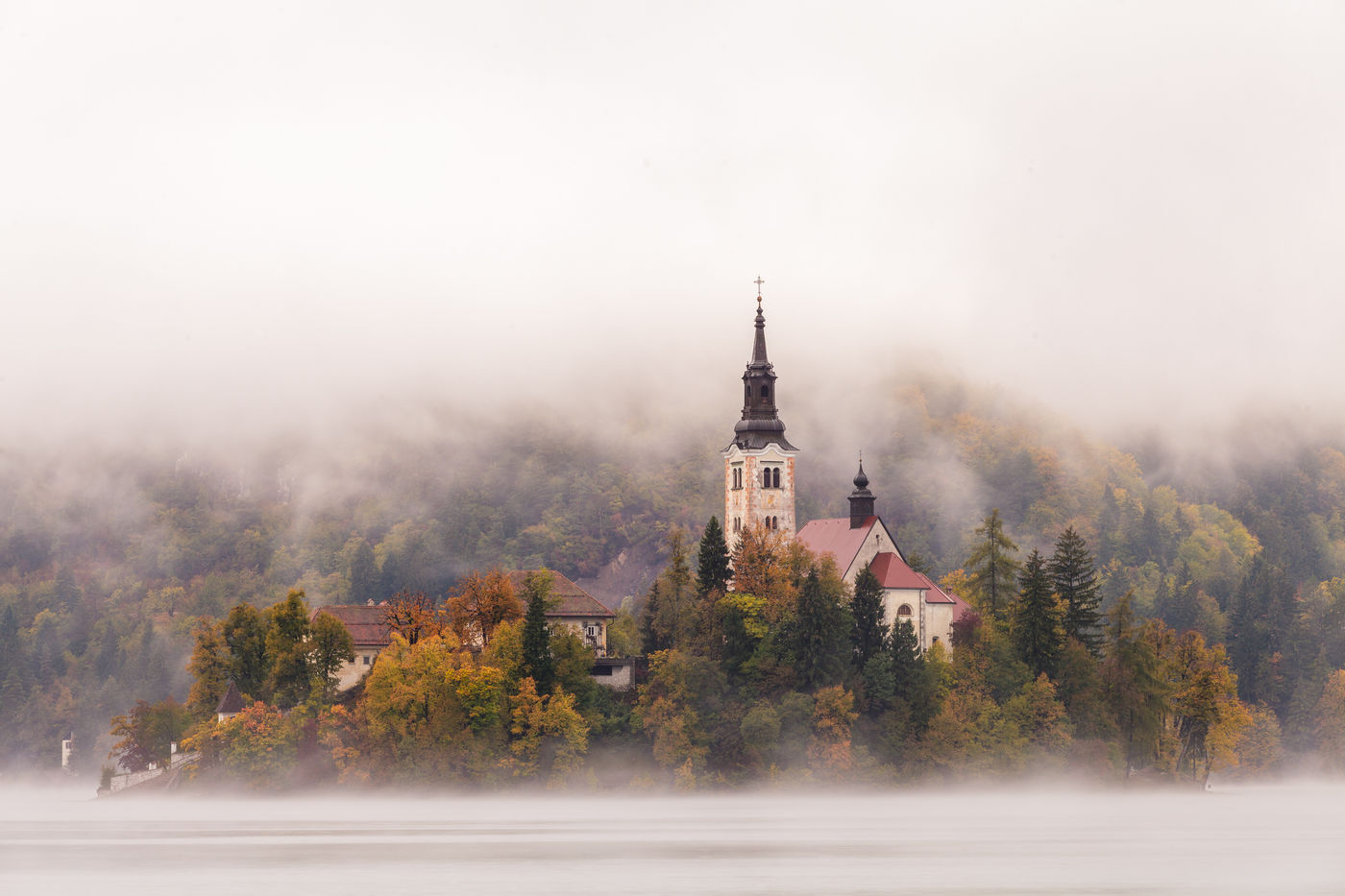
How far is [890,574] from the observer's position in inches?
4749

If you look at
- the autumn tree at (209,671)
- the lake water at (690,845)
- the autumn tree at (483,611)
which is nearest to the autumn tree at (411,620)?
the autumn tree at (483,611)

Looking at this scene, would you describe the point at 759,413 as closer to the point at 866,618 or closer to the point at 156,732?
the point at 866,618

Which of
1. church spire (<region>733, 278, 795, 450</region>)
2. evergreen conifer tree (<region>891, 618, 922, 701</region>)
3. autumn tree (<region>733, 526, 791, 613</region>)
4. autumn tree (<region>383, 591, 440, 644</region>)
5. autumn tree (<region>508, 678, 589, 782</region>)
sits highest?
church spire (<region>733, 278, 795, 450</region>)

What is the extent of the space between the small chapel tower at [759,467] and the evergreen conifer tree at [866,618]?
50.8 ft

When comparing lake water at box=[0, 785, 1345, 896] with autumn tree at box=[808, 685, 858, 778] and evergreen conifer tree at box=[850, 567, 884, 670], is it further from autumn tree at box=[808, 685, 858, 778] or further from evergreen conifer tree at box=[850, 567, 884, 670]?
evergreen conifer tree at box=[850, 567, 884, 670]

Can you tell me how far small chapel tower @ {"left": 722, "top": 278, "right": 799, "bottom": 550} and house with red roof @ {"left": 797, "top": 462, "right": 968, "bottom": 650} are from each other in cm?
631

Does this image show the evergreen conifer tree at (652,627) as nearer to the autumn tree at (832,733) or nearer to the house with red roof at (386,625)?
the house with red roof at (386,625)

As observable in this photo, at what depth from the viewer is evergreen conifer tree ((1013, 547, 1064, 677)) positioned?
116812 millimetres

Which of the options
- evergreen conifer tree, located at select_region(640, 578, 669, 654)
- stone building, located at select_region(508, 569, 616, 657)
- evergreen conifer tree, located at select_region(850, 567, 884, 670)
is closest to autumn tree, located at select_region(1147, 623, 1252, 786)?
evergreen conifer tree, located at select_region(850, 567, 884, 670)

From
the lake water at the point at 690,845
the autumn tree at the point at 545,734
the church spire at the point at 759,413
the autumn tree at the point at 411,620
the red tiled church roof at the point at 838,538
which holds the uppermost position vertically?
the church spire at the point at 759,413

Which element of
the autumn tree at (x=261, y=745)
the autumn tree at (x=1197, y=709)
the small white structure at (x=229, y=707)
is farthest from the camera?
the autumn tree at (x=1197, y=709)

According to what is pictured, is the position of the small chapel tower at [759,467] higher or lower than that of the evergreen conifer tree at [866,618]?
higher

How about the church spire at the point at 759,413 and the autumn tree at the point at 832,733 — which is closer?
the autumn tree at the point at 832,733

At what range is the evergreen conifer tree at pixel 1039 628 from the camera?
383 feet
